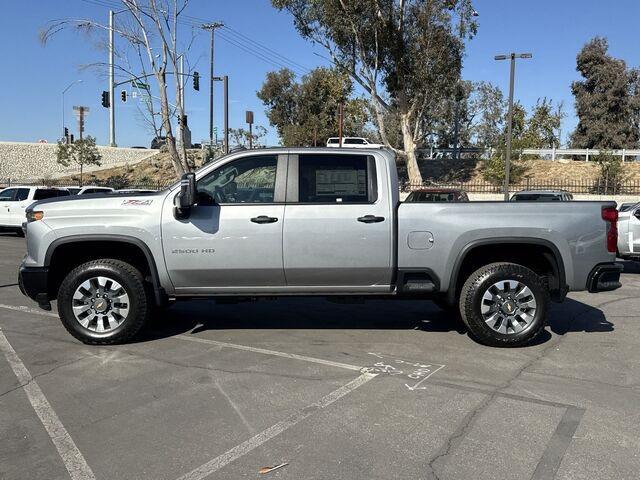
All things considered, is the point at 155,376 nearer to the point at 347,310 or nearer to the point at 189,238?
the point at 189,238

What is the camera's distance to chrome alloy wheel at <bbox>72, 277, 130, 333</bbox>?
5.99m

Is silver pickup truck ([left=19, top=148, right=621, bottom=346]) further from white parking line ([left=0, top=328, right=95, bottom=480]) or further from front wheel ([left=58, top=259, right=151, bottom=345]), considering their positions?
white parking line ([left=0, top=328, right=95, bottom=480])

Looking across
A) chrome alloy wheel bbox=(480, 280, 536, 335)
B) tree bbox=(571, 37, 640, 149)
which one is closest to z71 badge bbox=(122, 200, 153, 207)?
chrome alloy wheel bbox=(480, 280, 536, 335)

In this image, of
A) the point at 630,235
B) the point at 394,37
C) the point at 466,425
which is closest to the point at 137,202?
the point at 466,425

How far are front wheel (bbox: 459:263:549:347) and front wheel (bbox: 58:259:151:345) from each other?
3.44 meters

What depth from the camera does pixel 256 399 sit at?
4.59 meters

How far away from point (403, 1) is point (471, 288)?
30.1 m

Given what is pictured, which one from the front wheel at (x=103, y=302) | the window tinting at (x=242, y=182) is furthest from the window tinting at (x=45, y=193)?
the window tinting at (x=242, y=182)

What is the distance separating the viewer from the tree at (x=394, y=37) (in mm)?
31875

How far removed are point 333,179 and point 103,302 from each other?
2746mm

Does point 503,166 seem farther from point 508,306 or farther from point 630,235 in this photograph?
point 508,306

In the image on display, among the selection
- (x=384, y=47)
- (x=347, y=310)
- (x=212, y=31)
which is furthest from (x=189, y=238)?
(x=212, y=31)

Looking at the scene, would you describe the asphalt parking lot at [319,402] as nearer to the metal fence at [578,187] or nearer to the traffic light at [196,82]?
the traffic light at [196,82]

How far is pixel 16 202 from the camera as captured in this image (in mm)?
18672
